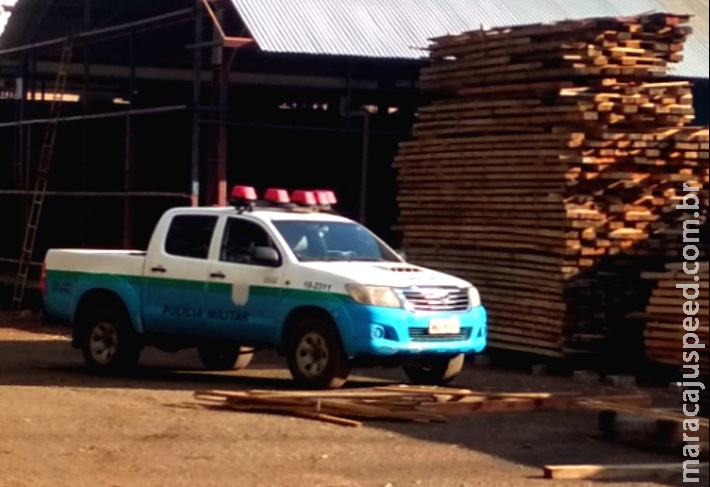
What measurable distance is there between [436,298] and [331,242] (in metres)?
1.49

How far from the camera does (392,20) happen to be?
2408cm

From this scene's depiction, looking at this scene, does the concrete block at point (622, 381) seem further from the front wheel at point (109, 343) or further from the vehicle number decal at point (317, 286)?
the front wheel at point (109, 343)

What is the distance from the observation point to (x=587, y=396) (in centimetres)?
1523

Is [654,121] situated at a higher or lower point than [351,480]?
higher

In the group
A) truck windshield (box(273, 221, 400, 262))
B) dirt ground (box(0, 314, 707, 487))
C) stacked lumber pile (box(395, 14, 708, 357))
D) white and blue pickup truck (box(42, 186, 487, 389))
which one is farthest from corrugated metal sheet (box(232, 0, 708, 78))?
dirt ground (box(0, 314, 707, 487))

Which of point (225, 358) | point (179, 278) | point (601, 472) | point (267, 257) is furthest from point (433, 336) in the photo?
point (601, 472)

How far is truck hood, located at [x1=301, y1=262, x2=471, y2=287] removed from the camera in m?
14.6

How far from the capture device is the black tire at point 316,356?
14.6 metres

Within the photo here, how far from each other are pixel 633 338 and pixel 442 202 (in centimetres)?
346

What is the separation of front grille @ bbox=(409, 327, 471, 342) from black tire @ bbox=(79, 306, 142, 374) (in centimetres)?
337

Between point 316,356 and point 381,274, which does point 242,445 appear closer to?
point 316,356

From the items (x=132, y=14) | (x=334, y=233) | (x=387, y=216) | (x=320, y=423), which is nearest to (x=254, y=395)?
(x=320, y=423)

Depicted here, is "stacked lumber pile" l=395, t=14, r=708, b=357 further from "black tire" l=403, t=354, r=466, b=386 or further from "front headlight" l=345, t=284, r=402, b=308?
"front headlight" l=345, t=284, r=402, b=308

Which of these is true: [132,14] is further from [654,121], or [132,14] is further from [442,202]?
[654,121]
